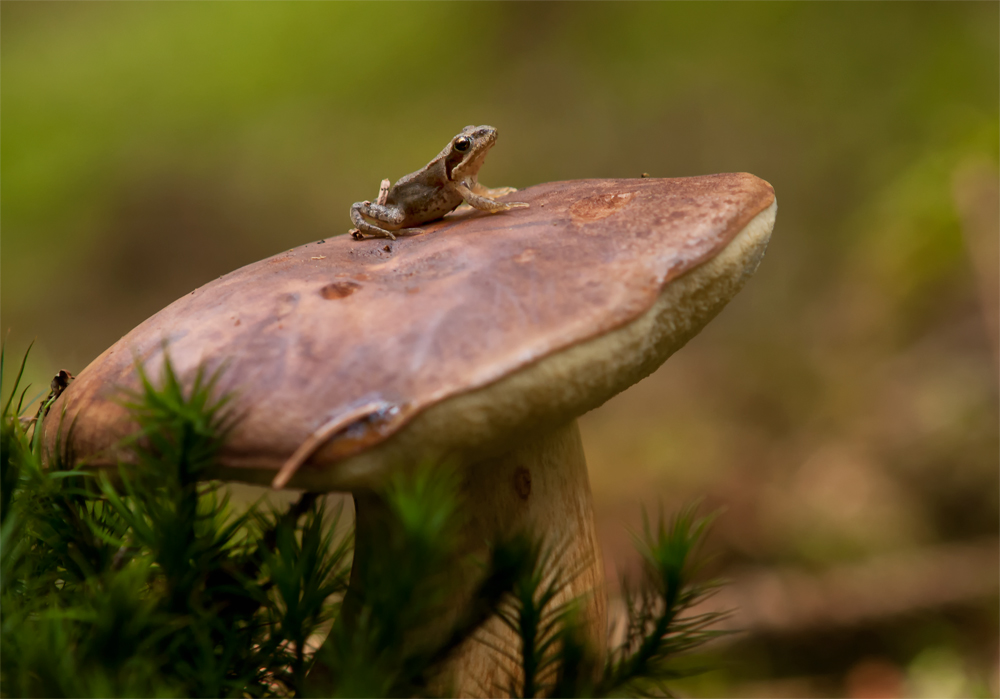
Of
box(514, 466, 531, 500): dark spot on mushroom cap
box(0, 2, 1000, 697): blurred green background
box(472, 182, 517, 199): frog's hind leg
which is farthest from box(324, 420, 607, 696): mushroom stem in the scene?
box(0, 2, 1000, 697): blurred green background

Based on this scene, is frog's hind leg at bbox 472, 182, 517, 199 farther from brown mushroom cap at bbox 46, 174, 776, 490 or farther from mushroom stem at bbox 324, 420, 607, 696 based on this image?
mushroom stem at bbox 324, 420, 607, 696

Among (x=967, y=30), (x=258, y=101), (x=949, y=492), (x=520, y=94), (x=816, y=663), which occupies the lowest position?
(x=816, y=663)

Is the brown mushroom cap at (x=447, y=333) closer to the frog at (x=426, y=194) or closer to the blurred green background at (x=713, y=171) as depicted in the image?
the frog at (x=426, y=194)

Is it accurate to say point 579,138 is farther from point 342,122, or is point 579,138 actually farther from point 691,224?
point 691,224

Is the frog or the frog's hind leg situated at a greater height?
the frog

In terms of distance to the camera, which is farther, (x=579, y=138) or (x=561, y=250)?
(x=579, y=138)

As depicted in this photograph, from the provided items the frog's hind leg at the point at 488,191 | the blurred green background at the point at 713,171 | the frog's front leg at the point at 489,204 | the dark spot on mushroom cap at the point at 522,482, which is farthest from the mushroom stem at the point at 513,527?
the blurred green background at the point at 713,171

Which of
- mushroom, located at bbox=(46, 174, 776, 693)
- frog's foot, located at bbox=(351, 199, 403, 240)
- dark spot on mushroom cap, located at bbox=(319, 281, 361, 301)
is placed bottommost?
mushroom, located at bbox=(46, 174, 776, 693)

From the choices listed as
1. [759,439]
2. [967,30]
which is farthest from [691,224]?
[967,30]
